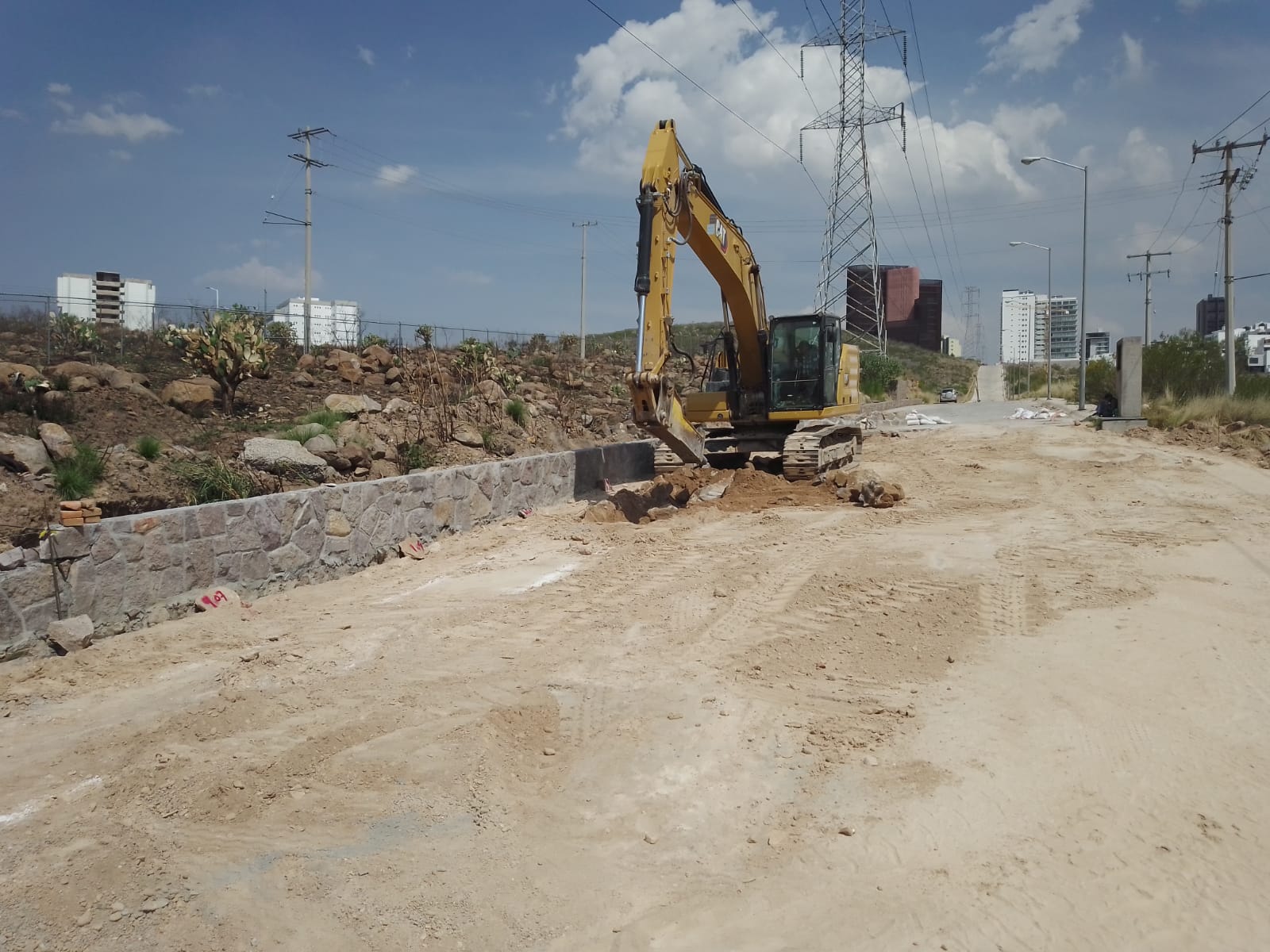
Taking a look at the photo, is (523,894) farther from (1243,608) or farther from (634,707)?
(1243,608)

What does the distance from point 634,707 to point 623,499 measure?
7.19 meters

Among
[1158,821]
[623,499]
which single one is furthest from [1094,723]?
[623,499]

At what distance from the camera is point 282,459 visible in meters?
10.7

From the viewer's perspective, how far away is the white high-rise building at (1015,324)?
406 ft

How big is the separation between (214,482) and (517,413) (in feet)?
26.1

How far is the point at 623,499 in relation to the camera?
12555mm

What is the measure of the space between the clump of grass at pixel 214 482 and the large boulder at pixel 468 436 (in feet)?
15.6

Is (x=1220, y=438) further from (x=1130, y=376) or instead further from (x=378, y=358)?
(x=378, y=358)

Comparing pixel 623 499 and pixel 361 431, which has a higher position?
pixel 361 431

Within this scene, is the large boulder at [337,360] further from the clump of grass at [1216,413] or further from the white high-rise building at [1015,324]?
the white high-rise building at [1015,324]

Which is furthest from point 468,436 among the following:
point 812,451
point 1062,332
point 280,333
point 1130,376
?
point 1062,332

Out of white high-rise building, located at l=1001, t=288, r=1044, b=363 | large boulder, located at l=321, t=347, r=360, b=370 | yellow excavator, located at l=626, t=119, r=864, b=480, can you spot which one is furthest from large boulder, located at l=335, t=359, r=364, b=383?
white high-rise building, located at l=1001, t=288, r=1044, b=363

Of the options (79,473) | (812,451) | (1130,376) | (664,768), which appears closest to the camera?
(664,768)

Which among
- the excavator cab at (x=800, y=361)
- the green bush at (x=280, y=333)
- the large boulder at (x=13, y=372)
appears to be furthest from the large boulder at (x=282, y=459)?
the green bush at (x=280, y=333)
